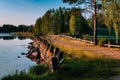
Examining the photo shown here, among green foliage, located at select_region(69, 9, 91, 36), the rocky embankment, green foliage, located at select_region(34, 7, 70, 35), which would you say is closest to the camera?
the rocky embankment

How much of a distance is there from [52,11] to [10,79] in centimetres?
13898

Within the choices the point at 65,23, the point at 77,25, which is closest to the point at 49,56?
the point at 77,25

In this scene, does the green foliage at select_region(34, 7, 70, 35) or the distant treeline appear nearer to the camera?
the distant treeline

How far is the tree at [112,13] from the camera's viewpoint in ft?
126

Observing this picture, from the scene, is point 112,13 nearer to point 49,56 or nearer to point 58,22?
point 49,56

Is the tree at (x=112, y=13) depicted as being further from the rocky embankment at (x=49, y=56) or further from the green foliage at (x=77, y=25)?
the green foliage at (x=77, y=25)

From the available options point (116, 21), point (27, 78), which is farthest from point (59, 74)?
point (116, 21)

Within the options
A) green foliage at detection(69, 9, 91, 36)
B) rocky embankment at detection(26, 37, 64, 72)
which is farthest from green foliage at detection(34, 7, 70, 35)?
rocky embankment at detection(26, 37, 64, 72)

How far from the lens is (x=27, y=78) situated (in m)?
17.7

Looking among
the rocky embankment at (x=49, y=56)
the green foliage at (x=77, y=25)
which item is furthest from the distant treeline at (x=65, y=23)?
the rocky embankment at (x=49, y=56)

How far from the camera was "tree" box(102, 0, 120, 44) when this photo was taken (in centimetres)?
3831

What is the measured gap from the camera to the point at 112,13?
38.8m

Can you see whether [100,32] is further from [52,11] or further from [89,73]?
[89,73]

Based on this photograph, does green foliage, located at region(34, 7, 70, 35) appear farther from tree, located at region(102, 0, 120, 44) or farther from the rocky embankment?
tree, located at region(102, 0, 120, 44)
